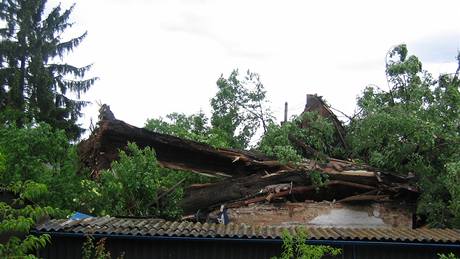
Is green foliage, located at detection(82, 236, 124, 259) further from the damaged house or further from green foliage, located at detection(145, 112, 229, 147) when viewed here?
green foliage, located at detection(145, 112, 229, 147)

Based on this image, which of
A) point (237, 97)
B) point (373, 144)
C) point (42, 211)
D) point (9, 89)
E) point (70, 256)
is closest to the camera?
point (42, 211)

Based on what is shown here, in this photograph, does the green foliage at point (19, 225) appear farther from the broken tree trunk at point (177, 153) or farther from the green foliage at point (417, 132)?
the green foliage at point (417, 132)

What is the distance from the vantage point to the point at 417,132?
1264cm

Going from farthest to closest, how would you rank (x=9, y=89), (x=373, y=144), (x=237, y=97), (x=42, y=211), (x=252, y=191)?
(x=9, y=89) → (x=237, y=97) → (x=373, y=144) → (x=252, y=191) → (x=42, y=211)

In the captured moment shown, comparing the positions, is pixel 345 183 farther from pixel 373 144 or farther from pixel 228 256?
pixel 228 256

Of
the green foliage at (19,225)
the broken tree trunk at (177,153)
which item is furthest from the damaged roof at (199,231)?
the broken tree trunk at (177,153)

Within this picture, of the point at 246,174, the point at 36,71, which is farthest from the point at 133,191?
the point at 36,71

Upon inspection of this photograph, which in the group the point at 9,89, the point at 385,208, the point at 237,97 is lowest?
the point at 385,208

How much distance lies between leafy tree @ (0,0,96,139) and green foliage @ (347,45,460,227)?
44.8 ft

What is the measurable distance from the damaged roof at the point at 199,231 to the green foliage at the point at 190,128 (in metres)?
4.45

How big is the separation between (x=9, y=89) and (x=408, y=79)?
652 inches

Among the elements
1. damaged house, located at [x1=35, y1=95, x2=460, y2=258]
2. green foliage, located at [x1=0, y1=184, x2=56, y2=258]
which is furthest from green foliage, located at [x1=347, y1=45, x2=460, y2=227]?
green foliage, located at [x1=0, y1=184, x2=56, y2=258]

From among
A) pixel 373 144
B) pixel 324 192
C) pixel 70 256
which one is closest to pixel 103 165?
pixel 70 256

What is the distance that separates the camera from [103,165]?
13.6m
